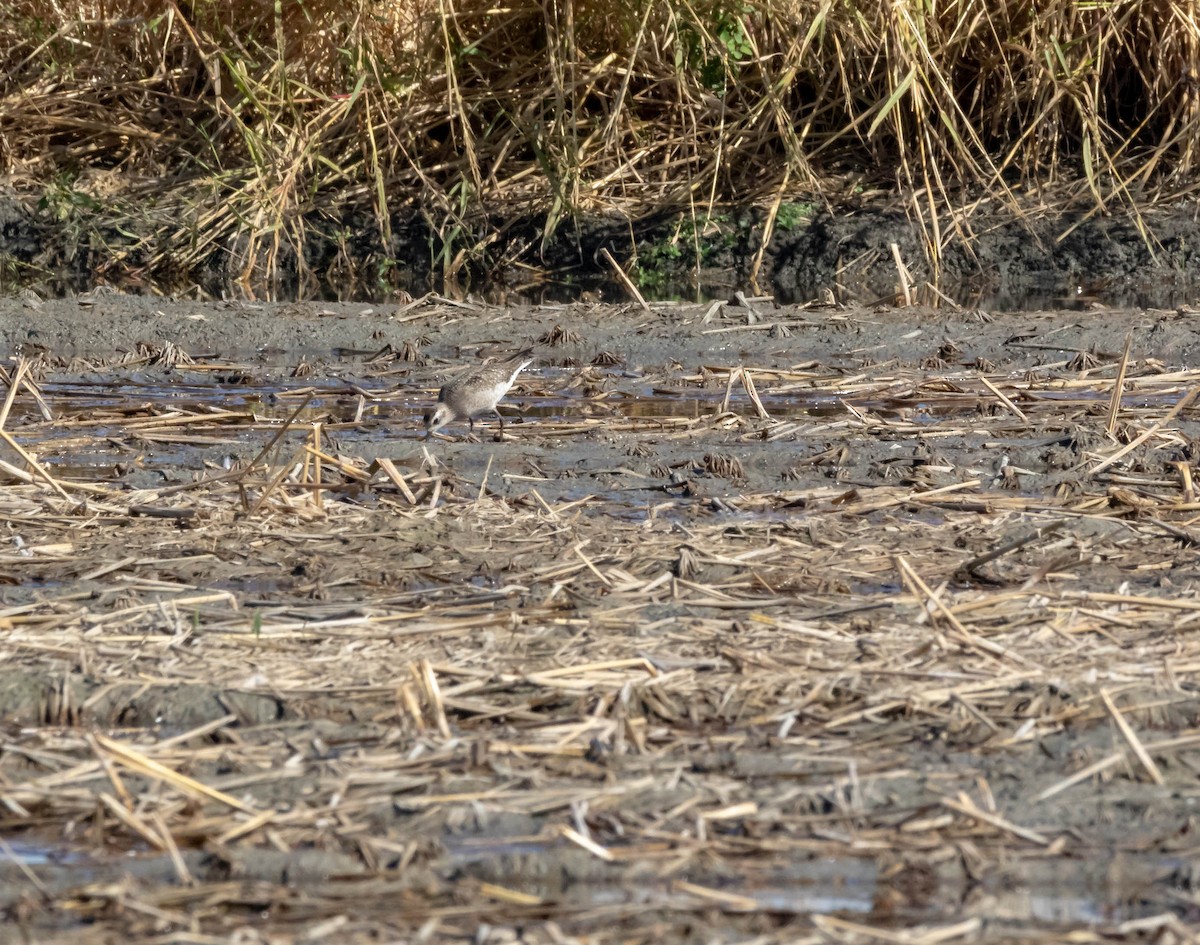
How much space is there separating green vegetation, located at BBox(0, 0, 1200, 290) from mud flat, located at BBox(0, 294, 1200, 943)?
6.21 metres

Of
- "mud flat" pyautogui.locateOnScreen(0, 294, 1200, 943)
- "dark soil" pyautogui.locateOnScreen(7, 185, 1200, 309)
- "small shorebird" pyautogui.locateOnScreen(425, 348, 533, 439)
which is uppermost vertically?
"mud flat" pyautogui.locateOnScreen(0, 294, 1200, 943)

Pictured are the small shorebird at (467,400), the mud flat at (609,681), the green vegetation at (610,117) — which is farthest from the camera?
the green vegetation at (610,117)

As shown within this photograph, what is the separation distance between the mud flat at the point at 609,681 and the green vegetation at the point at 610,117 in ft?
20.4

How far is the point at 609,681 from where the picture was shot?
3662 millimetres

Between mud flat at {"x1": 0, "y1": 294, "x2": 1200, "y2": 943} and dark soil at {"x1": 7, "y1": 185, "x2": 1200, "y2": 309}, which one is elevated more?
mud flat at {"x1": 0, "y1": 294, "x2": 1200, "y2": 943}

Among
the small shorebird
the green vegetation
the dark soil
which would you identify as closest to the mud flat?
the small shorebird

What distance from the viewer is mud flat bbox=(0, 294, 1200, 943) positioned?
2.87m

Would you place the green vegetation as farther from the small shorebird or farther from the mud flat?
the mud flat

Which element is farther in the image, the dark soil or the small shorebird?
the dark soil

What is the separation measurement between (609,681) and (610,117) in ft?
32.9

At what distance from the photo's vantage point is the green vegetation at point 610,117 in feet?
41.0

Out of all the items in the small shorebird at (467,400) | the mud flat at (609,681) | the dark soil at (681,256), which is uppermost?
the mud flat at (609,681)

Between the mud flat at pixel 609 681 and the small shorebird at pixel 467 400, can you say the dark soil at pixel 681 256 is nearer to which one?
the small shorebird at pixel 467 400

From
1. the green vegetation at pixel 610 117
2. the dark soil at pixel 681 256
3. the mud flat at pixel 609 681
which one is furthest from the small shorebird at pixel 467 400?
the green vegetation at pixel 610 117
